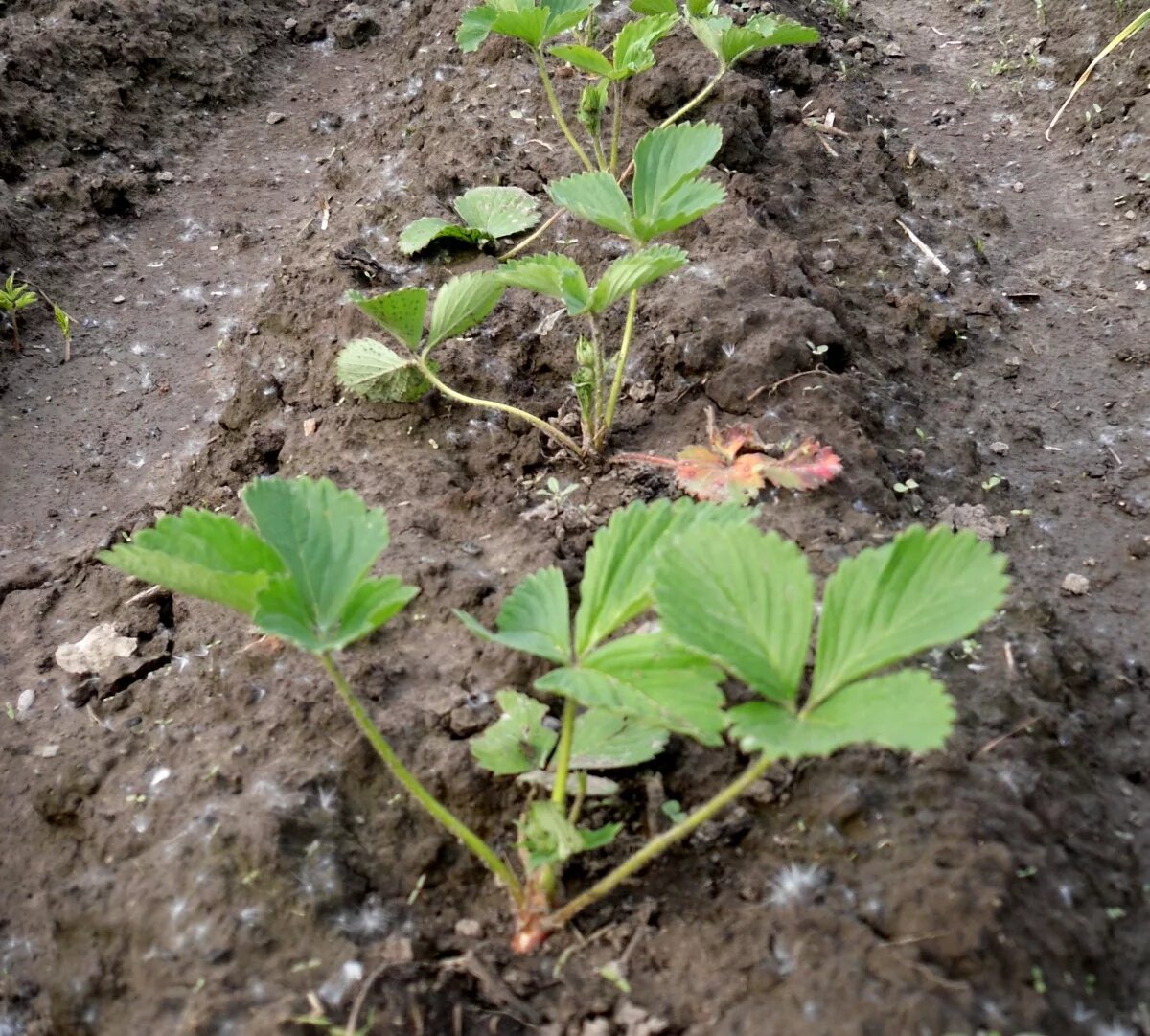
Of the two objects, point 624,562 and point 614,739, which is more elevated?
point 624,562

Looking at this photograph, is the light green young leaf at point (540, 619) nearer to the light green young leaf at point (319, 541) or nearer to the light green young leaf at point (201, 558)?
the light green young leaf at point (319, 541)

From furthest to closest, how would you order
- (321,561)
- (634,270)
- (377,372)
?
(377,372)
(634,270)
(321,561)

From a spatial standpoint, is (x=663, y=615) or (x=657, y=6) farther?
(x=657, y=6)

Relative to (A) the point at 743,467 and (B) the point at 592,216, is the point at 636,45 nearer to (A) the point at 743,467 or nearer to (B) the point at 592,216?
(B) the point at 592,216

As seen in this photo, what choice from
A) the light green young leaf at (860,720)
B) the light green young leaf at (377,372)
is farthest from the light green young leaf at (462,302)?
the light green young leaf at (860,720)

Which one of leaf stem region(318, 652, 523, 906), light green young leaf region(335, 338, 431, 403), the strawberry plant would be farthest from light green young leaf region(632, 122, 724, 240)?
leaf stem region(318, 652, 523, 906)

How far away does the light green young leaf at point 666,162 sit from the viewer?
2.14m

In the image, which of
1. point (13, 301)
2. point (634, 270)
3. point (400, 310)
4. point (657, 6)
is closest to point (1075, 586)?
point (634, 270)

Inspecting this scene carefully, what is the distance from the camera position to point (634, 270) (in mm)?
1944

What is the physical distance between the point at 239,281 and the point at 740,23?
6.69ft

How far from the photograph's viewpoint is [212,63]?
479cm

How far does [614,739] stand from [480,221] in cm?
182

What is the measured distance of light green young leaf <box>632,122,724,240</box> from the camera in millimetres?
2141

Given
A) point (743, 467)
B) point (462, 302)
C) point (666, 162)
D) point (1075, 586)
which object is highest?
point (666, 162)
